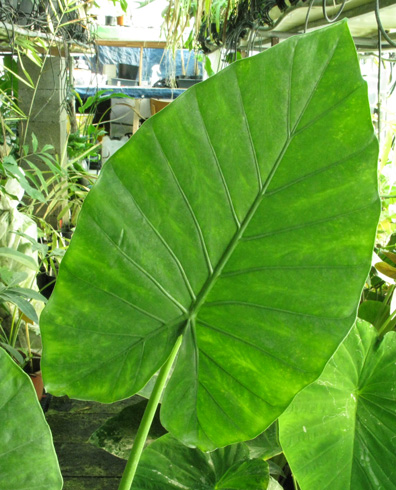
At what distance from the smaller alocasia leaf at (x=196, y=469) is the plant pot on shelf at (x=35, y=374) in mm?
981

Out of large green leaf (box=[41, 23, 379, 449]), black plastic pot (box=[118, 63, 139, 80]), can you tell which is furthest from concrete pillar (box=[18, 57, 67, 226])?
black plastic pot (box=[118, 63, 139, 80])

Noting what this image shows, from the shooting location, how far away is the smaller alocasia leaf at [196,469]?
0.76 m

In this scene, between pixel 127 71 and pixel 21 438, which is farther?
pixel 127 71

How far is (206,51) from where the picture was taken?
3.42m

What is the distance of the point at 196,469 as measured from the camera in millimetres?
849

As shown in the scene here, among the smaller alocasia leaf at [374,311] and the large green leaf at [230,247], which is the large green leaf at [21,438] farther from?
the smaller alocasia leaf at [374,311]

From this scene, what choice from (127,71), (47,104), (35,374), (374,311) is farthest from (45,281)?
(127,71)

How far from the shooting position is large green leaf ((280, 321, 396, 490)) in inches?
28.0

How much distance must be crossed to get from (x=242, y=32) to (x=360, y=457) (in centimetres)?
216

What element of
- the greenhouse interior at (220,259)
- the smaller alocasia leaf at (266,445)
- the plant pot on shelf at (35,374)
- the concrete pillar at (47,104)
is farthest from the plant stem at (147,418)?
the concrete pillar at (47,104)

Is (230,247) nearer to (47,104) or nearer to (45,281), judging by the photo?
(45,281)

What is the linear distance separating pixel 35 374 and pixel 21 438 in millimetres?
1290

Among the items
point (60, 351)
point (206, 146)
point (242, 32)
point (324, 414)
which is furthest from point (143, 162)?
point (242, 32)

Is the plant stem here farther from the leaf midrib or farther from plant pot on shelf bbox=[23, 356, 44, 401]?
plant pot on shelf bbox=[23, 356, 44, 401]
